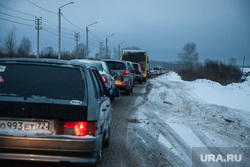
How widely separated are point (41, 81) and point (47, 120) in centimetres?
60

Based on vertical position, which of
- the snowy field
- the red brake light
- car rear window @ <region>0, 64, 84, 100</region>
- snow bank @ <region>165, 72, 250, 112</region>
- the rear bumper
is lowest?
snow bank @ <region>165, 72, 250, 112</region>

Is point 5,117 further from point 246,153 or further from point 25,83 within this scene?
point 246,153

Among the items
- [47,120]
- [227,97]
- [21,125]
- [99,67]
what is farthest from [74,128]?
[227,97]

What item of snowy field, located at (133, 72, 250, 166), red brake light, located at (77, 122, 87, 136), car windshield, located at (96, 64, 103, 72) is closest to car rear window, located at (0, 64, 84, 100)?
red brake light, located at (77, 122, 87, 136)

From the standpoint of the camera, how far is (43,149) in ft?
11.6

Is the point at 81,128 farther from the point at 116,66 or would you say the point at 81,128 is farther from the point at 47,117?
the point at 116,66

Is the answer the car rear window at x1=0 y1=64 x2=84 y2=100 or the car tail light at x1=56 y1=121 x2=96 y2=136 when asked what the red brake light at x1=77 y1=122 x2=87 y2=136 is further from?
the car rear window at x1=0 y1=64 x2=84 y2=100

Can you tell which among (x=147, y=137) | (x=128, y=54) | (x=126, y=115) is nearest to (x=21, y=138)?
(x=147, y=137)

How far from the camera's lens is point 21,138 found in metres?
3.51

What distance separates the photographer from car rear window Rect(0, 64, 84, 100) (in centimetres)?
379

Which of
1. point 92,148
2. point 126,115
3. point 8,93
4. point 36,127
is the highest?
point 8,93

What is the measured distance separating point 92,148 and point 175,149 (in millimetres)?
2587

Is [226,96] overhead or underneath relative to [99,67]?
underneath

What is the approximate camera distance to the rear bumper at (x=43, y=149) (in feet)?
11.5
